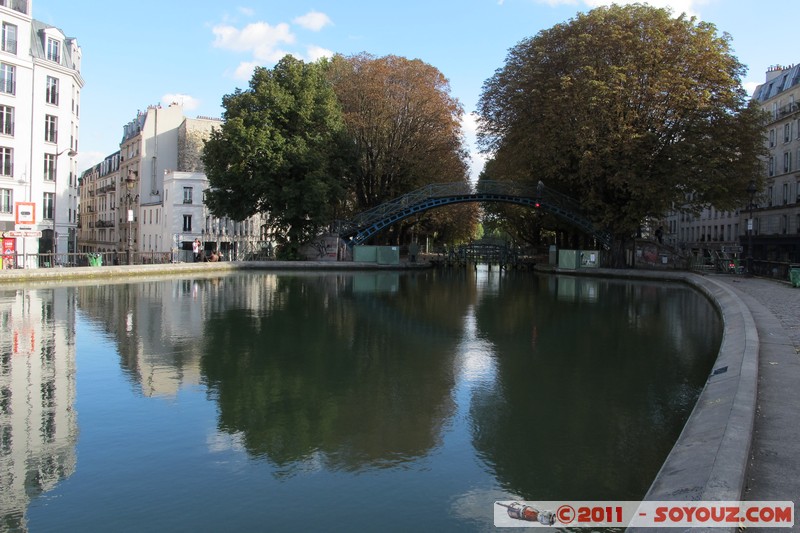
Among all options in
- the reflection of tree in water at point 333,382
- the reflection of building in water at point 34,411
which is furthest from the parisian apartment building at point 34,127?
the reflection of tree in water at point 333,382

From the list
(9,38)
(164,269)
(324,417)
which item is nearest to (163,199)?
(9,38)

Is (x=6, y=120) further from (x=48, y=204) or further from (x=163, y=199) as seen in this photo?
(x=163, y=199)

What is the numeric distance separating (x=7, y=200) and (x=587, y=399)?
39.8 metres

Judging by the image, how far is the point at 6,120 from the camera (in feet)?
128

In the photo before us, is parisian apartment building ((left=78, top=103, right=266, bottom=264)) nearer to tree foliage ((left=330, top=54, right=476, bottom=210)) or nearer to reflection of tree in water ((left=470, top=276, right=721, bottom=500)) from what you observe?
tree foliage ((left=330, top=54, right=476, bottom=210))

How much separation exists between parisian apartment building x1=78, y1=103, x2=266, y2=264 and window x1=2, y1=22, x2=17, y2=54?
13738 millimetres

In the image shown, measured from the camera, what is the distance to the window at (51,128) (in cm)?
4141

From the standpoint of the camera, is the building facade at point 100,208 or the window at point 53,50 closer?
the window at point 53,50

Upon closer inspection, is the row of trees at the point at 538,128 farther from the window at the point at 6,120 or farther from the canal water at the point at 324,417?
the canal water at the point at 324,417

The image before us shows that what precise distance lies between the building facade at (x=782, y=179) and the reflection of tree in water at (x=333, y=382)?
150 ft

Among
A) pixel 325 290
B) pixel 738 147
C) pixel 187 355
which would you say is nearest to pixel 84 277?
pixel 325 290

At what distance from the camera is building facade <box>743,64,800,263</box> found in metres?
53.0

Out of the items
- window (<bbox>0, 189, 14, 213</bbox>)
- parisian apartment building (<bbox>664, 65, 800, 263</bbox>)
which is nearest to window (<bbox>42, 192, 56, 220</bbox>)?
window (<bbox>0, 189, 14, 213</bbox>)

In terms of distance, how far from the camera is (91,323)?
16.4 metres
